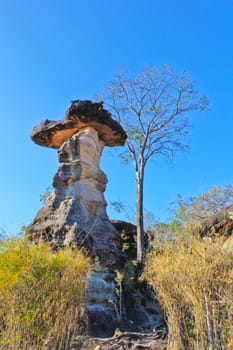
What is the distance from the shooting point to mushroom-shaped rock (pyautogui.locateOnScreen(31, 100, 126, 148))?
9.15 metres

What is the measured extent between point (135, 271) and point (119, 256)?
2.26 feet

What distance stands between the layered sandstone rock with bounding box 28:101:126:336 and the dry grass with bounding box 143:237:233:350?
8.69 ft

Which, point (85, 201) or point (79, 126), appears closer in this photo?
point (85, 201)

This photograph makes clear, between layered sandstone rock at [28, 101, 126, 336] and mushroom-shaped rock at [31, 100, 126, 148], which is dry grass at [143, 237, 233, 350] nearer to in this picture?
layered sandstone rock at [28, 101, 126, 336]

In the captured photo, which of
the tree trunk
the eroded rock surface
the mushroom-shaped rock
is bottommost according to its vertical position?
the eroded rock surface

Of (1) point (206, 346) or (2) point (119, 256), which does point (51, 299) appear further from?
(2) point (119, 256)

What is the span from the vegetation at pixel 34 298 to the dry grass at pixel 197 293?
3.85ft

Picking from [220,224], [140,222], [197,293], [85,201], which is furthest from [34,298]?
[140,222]

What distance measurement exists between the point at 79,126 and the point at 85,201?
2.17m

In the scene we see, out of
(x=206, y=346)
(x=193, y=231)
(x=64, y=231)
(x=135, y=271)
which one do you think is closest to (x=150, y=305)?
(x=135, y=271)

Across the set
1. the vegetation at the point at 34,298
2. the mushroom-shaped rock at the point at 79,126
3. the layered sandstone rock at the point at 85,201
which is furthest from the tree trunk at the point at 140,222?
the vegetation at the point at 34,298

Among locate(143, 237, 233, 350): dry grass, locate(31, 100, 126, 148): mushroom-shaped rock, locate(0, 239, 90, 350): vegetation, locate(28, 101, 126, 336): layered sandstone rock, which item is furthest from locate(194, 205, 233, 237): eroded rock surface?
locate(31, 100, 126, 148): mushroom-shaped rock

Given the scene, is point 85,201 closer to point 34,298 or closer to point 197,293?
point 34,298

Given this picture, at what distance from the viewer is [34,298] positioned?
3.81m
